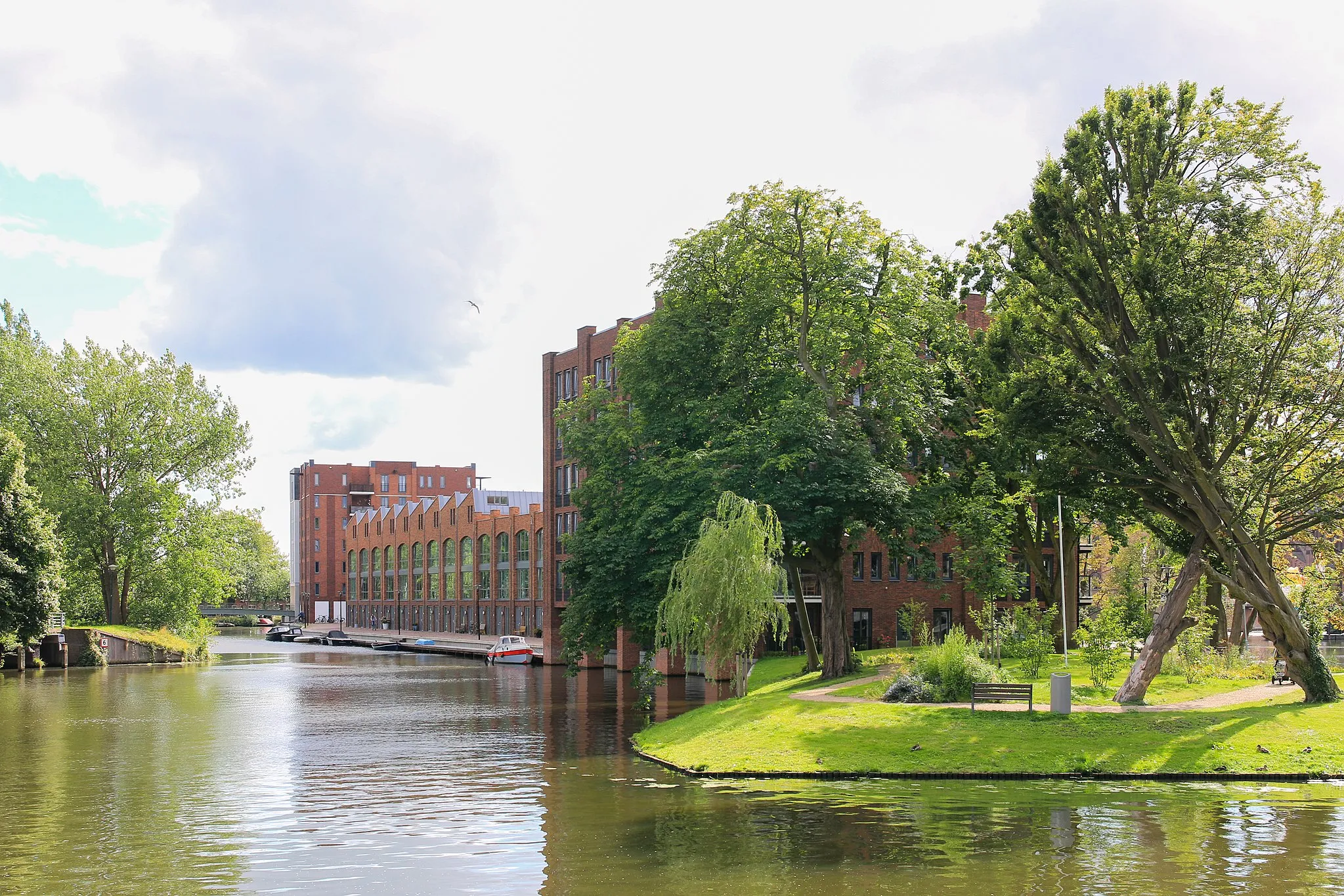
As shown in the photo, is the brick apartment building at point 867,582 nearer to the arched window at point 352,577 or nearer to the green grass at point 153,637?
the green grass at point 153,637

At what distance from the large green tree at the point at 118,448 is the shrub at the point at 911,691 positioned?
5958cm

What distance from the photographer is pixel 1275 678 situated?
38875 millimetres

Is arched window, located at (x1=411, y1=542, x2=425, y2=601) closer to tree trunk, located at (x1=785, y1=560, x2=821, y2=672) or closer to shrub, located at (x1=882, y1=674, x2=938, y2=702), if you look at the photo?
tree trunk, located at (x1=785, y1=560, x2=821, y2=672)

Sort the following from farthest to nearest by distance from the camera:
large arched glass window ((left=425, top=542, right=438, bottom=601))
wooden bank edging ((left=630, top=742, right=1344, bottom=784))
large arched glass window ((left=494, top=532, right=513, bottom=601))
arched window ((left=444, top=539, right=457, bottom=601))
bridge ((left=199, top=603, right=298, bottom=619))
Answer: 1. bridge ((left=199, top=603, right=298, bottom=619))
2. large arched glass window ((left=425, top=542, right=438, bottom=601))
3. arched window ((left=444, top=539, right=457, bottom=601))
4. large arched glass window ((left=494, top=532, right=513, bottom=601))
5. wooden bank edging ((left=630, top=742, right=1344, bottom=784))

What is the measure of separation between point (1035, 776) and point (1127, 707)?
6.56m

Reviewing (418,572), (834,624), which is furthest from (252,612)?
(834,624)

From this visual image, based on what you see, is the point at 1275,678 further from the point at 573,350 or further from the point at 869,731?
the point at 573,350

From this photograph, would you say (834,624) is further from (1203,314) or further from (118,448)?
(118,448)

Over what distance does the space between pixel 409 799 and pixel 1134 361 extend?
2100 cm

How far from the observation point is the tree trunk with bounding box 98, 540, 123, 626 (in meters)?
82.8

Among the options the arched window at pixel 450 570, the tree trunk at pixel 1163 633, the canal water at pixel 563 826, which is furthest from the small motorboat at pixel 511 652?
the tree trunk at pixel 1163 633

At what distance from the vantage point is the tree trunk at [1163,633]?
3434 cm

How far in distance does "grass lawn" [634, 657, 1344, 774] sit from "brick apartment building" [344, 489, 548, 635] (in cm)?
4915

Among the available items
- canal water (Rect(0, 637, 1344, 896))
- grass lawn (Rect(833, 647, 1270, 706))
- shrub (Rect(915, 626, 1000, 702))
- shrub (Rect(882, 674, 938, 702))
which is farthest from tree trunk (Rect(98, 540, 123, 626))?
shrub (Rect(915, 626, 1000, 702))
